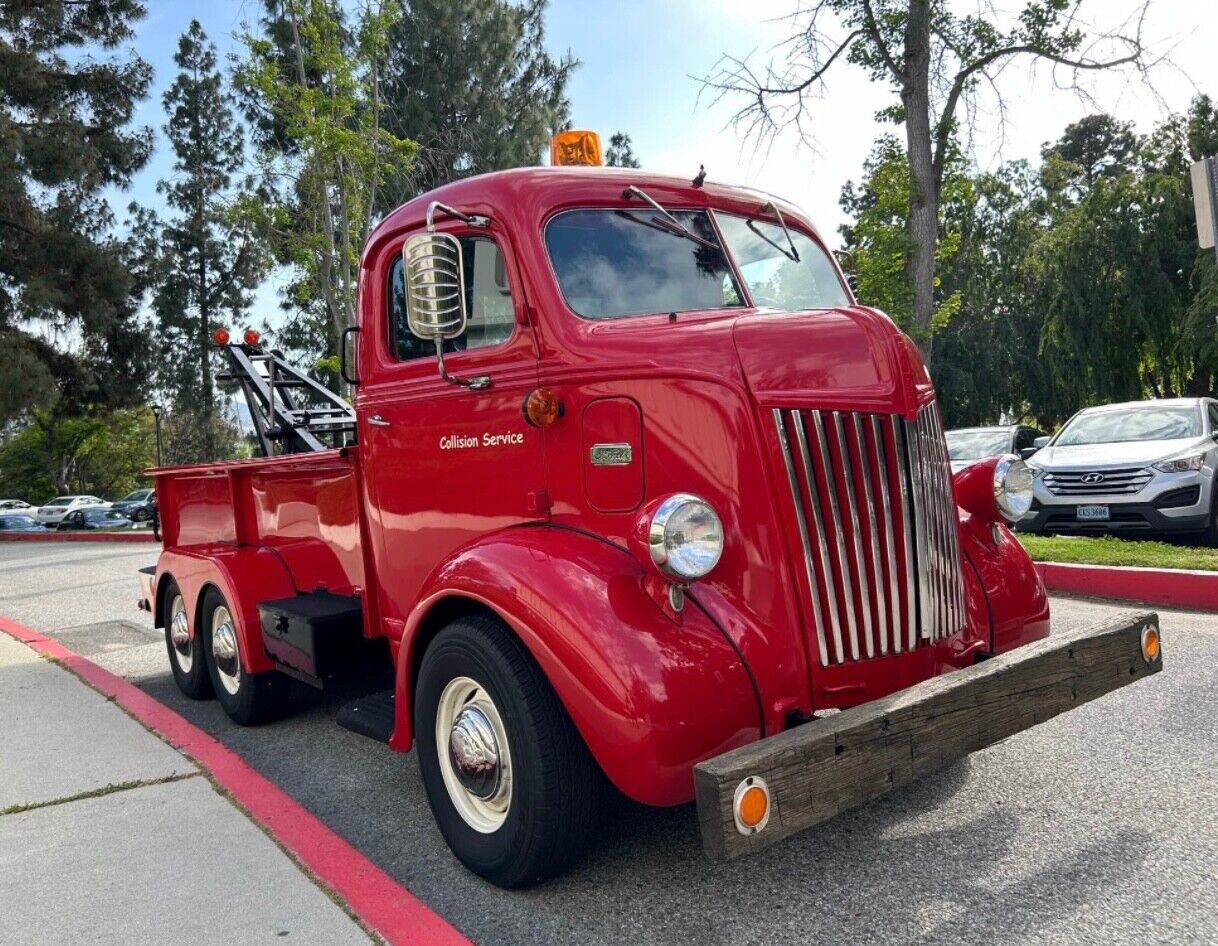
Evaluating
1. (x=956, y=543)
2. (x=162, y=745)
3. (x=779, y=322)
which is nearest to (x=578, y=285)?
(x=779, y=322)

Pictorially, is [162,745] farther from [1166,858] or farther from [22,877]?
[1166,858]

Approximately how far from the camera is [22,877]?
3.41m

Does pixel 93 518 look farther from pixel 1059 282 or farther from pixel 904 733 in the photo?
pixel 904 733

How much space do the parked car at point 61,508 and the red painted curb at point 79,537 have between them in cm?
790

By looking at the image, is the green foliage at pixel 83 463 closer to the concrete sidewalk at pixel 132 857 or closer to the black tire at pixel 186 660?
the black tire at pixel 186 660

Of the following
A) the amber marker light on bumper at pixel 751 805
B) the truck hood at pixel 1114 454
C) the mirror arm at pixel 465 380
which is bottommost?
the amber marker light on bumper at pixel 751 805

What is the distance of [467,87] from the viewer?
2836 centimetres

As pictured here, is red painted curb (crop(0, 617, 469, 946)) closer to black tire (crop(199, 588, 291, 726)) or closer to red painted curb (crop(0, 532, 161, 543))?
black tire (crop(199, 588, 291, 726))

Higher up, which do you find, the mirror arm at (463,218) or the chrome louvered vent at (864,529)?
the mirror arm at (463,218)

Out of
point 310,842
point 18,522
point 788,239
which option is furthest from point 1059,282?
point 18,522

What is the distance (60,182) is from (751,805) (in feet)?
105

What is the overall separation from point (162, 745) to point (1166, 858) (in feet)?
14.1

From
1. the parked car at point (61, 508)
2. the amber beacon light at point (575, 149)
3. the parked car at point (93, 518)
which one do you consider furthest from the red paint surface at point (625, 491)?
the parked car at point (61, 508)

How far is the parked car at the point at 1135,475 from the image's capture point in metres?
9.52
